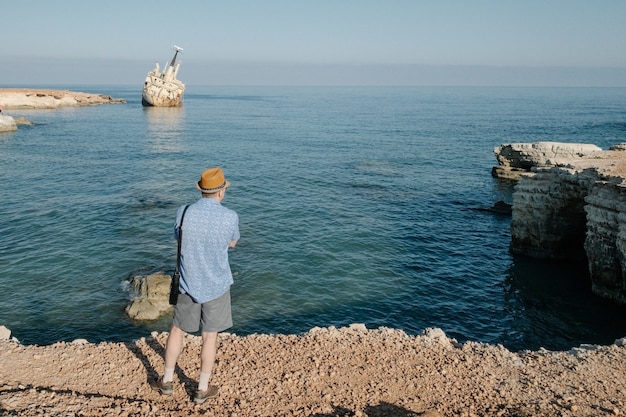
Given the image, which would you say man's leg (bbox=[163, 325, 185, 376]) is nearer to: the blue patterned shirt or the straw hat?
the blue patterned shirt

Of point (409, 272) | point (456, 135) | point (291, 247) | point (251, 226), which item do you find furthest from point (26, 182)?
point (456, 135)

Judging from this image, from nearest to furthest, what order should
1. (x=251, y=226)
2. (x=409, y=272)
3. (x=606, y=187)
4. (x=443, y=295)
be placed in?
(x=606, y=187)
(x=443, y=295)
(x=409, y=272)
(x=251, y=226)

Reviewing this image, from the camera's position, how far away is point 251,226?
28484 mm

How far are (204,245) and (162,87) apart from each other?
380ft

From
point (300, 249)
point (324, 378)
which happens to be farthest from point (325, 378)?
point (300, 249)

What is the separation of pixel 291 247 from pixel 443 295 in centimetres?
866

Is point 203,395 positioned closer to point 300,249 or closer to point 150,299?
point 150,299

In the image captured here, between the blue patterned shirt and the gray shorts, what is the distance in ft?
0.51

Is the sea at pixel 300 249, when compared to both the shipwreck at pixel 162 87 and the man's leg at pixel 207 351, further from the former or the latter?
the shipwreck at pixel 162 87

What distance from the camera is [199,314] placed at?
24.6 ft

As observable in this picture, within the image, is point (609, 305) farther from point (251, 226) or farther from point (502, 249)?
point (251, 226)

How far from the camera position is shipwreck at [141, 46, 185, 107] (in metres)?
111

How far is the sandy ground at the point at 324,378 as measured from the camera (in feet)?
25.7

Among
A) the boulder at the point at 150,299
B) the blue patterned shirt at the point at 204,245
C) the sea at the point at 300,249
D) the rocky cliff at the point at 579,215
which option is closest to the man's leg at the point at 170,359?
the blue patterned shirt at the point at 204,245
